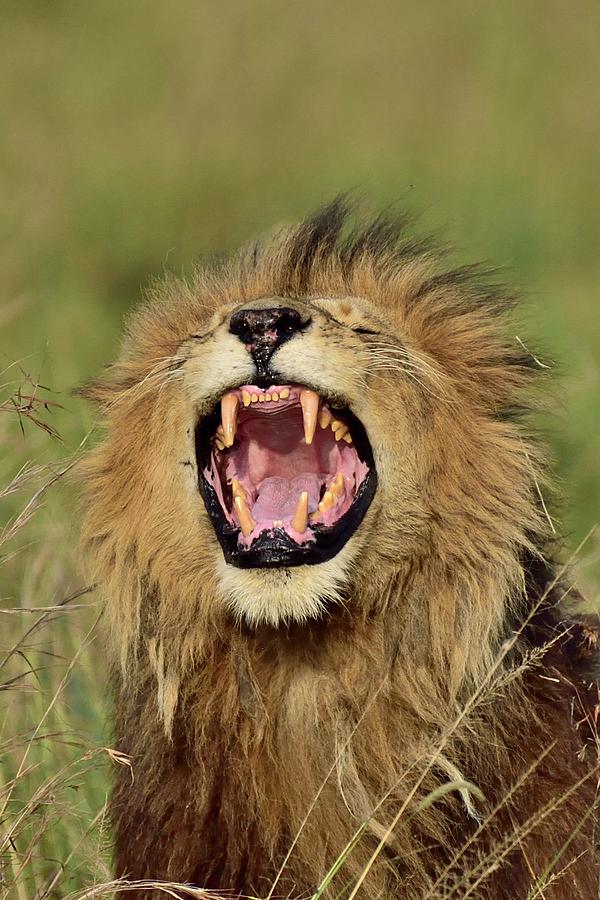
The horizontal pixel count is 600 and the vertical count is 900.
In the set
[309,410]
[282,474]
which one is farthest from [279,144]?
[309,410]

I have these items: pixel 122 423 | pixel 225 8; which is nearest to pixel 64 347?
pixel 122 423

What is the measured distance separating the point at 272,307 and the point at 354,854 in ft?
4.19

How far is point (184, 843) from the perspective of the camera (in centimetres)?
383

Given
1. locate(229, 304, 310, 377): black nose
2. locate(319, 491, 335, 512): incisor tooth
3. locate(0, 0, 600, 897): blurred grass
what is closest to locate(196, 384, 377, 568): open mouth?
locate(319, 491, 335, 512): incisor tooth

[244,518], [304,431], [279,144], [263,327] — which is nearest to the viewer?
[263,327]

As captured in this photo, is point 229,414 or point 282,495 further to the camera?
point 282,495

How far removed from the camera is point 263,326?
150 inches

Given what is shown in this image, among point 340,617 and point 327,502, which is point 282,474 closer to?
point 327,502

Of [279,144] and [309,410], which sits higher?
[279,144]

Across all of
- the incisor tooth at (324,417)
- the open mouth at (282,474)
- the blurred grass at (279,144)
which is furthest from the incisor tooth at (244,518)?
the blurred grass at (279,144)

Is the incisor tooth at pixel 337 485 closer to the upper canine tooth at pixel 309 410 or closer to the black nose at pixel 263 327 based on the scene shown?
the upper canine tooth at pixel 309 410

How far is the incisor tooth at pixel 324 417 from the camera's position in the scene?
3.99m

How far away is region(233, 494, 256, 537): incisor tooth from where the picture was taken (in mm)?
3920

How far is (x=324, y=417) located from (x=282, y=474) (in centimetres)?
29
